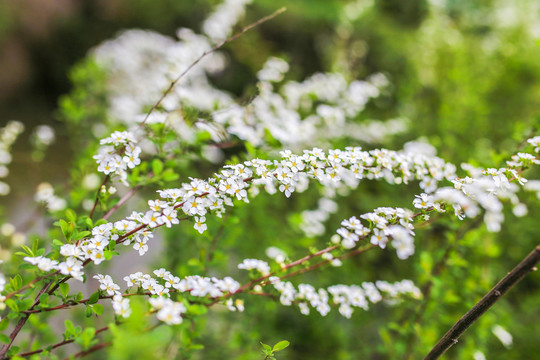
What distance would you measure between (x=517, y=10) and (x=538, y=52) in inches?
32.8

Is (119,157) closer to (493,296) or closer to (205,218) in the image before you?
(205,218)

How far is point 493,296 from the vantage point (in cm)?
80

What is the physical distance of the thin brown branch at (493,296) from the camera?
2.52ft

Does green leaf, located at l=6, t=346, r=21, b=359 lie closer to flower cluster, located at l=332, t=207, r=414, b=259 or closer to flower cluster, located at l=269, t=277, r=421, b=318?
flower cluster, located at l=269, t=277, r=421, b=318

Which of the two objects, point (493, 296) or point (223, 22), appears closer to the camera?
point (493, 296)

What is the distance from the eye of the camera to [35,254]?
36.0 inches

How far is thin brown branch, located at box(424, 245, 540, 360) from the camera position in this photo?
77 cm

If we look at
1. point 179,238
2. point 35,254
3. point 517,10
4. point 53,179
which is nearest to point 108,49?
point 53,179

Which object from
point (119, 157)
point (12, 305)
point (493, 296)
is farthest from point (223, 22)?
point (493, 296)

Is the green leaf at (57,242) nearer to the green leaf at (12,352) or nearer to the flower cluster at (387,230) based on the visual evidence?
the green leaf at (12,352)

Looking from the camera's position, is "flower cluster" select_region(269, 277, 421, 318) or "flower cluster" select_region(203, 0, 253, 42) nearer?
"flower cluster" select_region(269, 277, 421, 318)

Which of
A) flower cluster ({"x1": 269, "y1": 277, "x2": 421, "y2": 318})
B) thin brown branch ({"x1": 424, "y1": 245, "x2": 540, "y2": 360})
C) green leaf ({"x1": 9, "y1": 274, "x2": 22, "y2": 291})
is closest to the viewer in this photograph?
thin brown branch ({"x1": 424, "y1": 245, "x2": 540, "y2": 360})

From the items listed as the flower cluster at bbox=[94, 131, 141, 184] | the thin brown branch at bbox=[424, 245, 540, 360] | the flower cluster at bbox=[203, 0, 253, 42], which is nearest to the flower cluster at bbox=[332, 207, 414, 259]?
the thin brown branch at bbox=[424, 245, 540, 360]

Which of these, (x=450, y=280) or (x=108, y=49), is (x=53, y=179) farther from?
(x=450, y=280)
